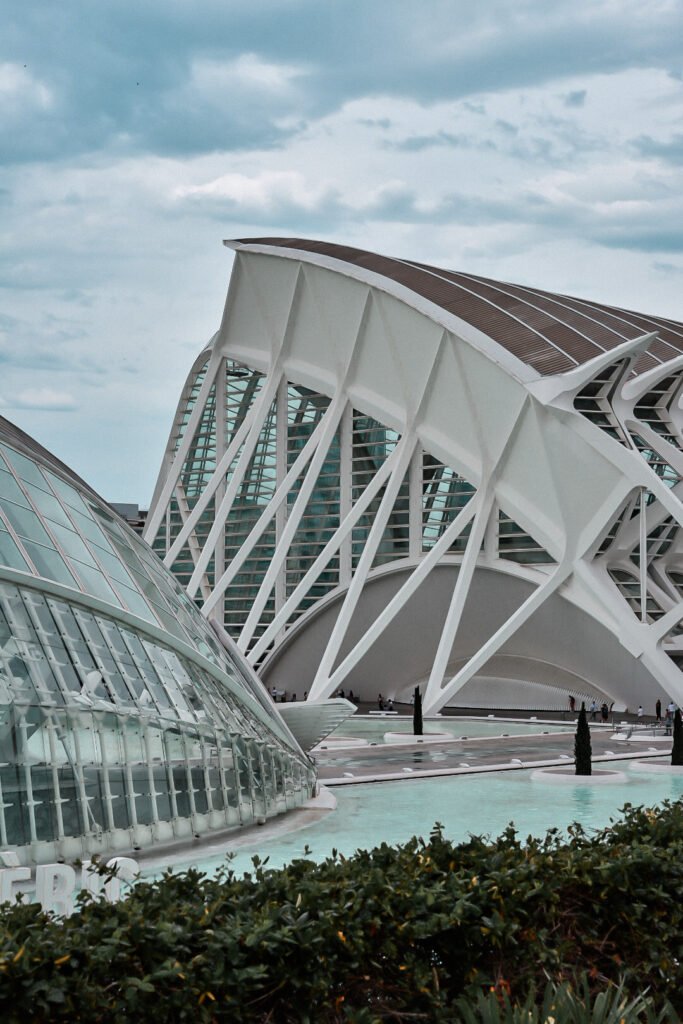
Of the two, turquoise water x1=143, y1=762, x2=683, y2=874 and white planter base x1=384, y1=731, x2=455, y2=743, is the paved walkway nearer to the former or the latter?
white planter base x1=384, y1=731, x2=455, y2=743

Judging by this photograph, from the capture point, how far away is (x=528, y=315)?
176ft

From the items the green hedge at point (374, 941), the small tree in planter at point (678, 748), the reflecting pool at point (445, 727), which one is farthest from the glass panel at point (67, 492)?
the reflecting pool at point (445, 727)

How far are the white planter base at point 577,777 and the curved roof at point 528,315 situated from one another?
21806 millimetres

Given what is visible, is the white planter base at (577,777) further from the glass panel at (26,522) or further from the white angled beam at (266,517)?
the white angled beam at (266,517)

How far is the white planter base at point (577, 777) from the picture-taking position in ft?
93.4

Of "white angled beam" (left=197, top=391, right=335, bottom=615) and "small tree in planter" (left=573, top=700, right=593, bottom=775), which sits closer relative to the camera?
"small tree in planter" (left=573, top=700, right=593, bottom=775)

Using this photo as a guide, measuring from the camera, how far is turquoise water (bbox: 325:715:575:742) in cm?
4462

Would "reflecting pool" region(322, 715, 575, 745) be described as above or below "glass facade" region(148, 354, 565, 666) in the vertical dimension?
below

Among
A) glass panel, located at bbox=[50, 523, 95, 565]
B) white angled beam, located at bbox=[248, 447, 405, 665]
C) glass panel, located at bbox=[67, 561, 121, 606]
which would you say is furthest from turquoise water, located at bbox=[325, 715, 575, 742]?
glass panel, located at bbox=[67, 561, 121, 606]

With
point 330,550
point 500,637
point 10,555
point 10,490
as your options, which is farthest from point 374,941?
point 330,550

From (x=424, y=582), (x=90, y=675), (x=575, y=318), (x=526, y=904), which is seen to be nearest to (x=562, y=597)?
(x=424, y=582)

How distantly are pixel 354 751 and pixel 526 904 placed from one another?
28.6 m

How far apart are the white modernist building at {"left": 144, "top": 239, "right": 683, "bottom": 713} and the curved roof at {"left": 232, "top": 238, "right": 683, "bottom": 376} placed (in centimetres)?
16

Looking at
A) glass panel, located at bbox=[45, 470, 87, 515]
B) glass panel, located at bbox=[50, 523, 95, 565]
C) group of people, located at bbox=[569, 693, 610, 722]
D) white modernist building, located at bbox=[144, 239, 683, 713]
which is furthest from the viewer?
group of people, located at bbox=[569, 693, 610, 722]
